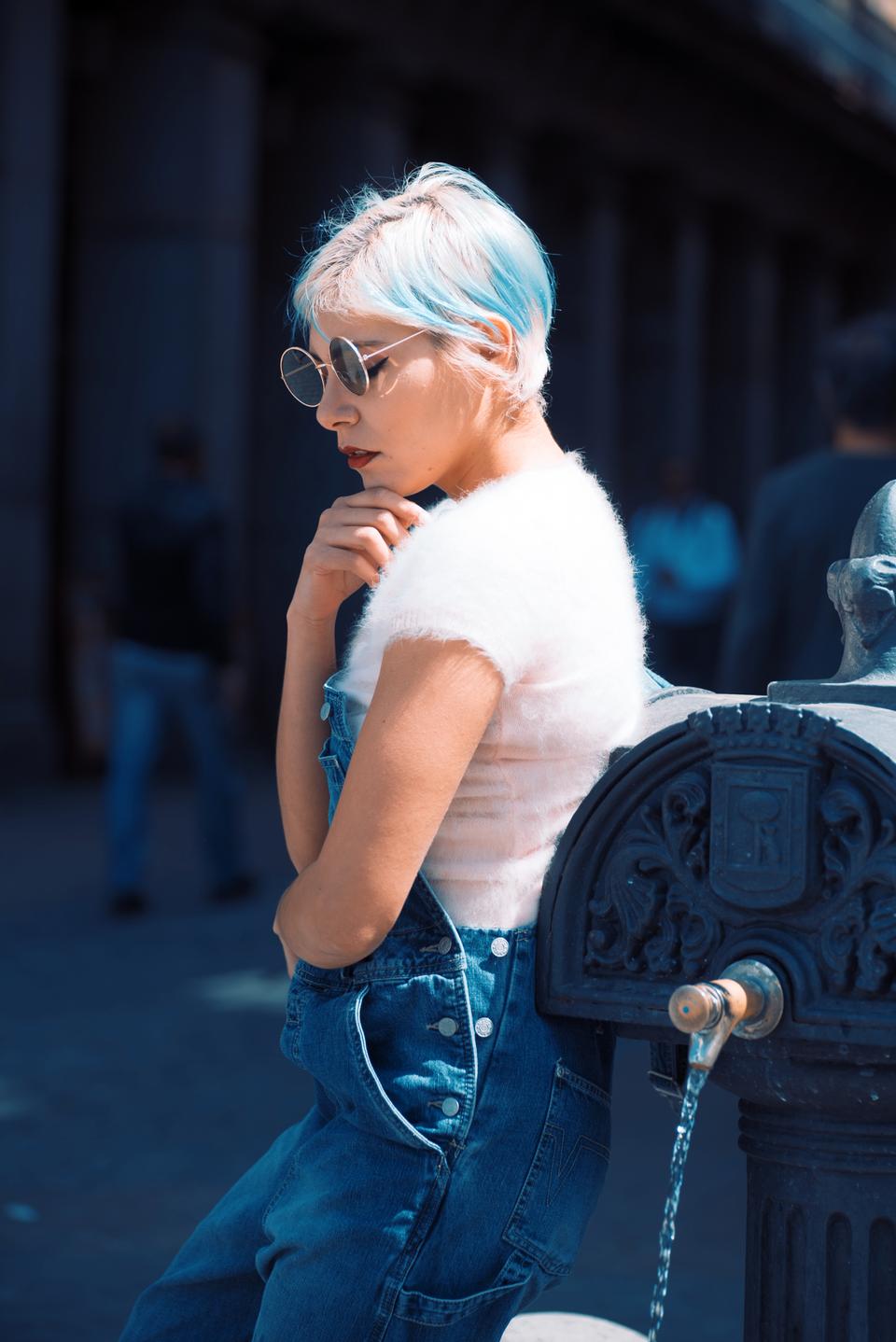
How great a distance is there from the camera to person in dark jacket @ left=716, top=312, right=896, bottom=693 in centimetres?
456

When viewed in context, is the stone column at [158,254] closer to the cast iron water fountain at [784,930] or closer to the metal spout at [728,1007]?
the cast iron water fountain at [784,930]

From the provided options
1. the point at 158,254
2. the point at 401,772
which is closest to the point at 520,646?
the point at 401,772

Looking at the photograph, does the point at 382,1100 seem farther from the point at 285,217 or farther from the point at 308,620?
the point at 285,217

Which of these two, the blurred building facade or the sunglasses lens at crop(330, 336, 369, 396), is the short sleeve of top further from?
the blurred building facade

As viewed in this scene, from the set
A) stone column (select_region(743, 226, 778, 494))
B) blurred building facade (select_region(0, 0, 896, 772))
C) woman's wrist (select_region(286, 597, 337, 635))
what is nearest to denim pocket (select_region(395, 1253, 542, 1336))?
woman's wrist (select_region(286, 597, 337, 635))

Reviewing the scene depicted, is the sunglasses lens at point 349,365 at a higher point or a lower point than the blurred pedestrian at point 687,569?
higher

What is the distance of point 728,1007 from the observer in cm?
216

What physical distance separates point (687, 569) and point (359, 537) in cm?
1007

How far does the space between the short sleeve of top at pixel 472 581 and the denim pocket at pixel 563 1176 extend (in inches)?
19.6

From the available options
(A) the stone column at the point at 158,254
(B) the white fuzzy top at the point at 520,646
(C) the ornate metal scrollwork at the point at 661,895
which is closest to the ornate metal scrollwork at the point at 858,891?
(C) the ornate metal scrollwork at the point at 661,895

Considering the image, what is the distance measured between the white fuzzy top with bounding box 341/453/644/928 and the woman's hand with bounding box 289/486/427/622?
0.16ft

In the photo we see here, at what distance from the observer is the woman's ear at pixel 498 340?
2305 mm

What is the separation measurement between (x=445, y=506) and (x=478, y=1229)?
0.81 m

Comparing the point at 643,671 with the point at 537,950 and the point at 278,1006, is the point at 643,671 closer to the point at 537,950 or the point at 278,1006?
the point at 537,950
